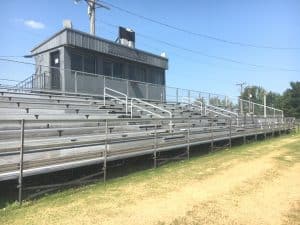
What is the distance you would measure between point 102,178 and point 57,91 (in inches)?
297

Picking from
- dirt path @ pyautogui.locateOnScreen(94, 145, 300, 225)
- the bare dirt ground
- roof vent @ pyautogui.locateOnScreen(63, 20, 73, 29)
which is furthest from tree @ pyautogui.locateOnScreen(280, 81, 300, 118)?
dirt path @ pyautogui.locateOnScreen(94, 145, 300, 225)

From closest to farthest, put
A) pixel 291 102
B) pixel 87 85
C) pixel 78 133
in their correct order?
pixel 78 133, pixel 87 85, pixel 291 102

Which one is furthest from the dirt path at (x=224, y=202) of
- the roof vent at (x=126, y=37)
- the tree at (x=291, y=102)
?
the tree at (x=291, y=102)

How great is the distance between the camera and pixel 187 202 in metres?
7.04

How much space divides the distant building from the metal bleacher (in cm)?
78

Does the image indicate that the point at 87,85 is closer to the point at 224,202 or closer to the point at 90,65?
the point at 90,65

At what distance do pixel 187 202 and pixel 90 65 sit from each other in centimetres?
1385

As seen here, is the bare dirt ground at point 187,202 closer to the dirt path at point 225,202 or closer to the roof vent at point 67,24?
the dirt path at point 225,202

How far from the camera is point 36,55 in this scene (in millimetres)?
19406

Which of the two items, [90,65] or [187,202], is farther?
[90,65]

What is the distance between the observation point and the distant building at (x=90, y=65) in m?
17.1

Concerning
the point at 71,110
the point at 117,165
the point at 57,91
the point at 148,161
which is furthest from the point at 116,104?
the point at 117,165

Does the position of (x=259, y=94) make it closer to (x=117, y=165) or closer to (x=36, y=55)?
(x=36, y=55)

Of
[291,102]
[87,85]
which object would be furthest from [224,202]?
[291,102]
